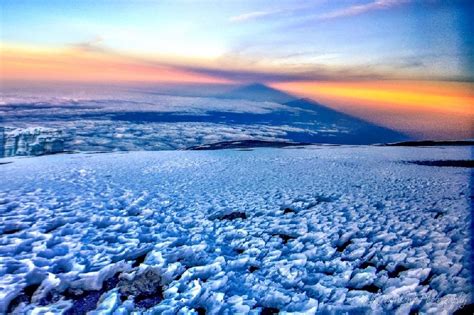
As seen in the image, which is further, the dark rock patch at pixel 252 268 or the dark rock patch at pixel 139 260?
the dark rock patch at pixel 139 260

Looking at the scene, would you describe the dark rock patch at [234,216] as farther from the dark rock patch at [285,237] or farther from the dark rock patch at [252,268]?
the dark rock patch at [252,268]

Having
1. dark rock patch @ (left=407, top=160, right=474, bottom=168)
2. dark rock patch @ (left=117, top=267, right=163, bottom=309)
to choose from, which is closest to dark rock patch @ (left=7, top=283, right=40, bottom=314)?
dark rock patch @ (left=117, top=267, right=163, bottom=309)

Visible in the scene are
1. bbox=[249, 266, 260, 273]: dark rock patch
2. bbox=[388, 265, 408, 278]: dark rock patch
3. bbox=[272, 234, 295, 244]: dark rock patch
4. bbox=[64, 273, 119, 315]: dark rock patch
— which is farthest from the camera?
bbox=[272, 234, 295, 244]: dark rock patch

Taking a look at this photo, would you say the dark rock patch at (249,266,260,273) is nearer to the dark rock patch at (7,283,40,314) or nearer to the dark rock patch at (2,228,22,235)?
the dark rock patch at (7,283,40,314)

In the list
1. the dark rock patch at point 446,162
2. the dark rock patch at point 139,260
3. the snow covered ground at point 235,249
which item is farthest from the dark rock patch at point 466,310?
the dark rock patch at point 446,162

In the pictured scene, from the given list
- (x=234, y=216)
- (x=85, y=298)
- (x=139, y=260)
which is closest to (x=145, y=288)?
(x=85, y=298)
